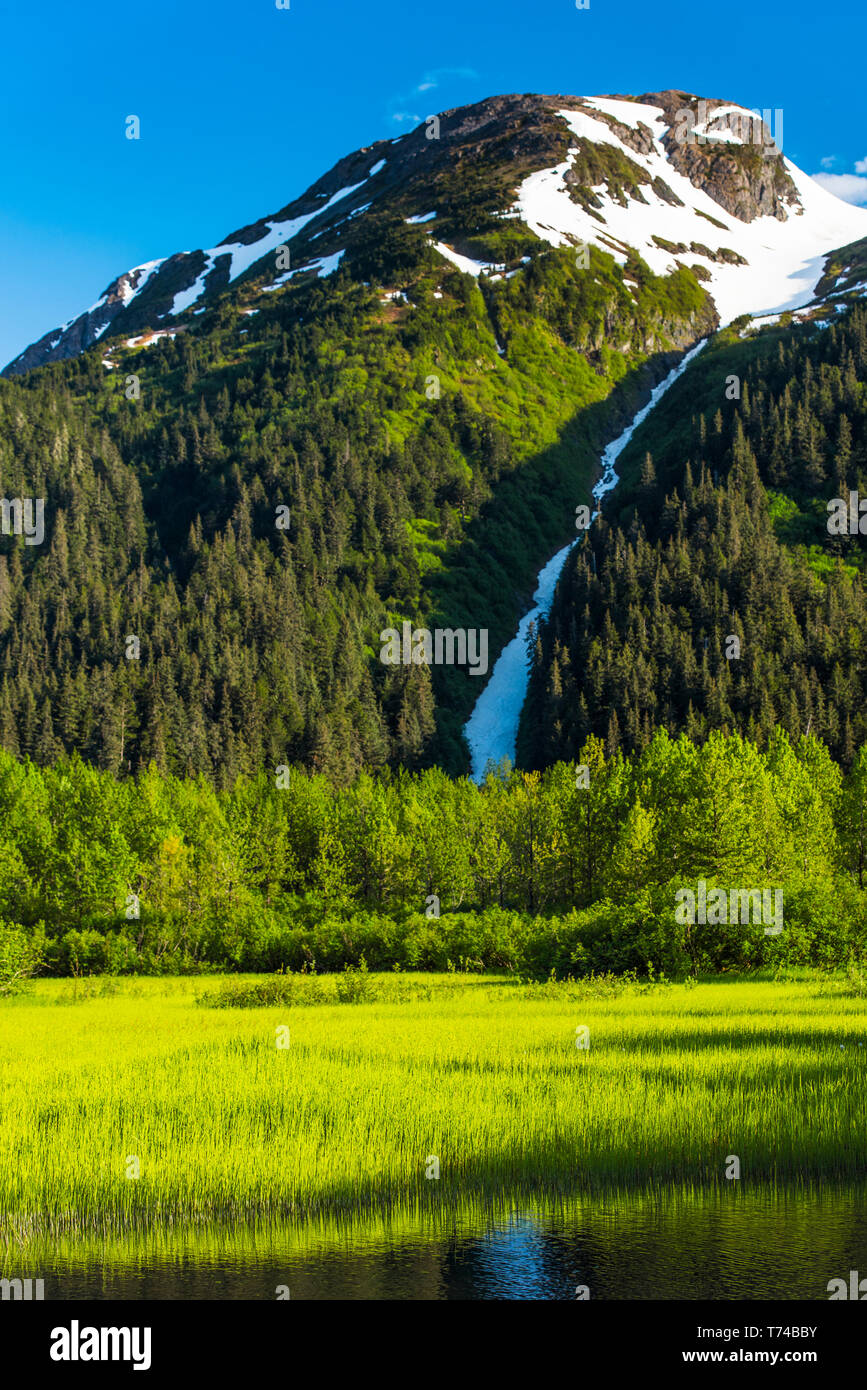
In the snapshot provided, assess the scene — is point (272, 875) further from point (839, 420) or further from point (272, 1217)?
point (839, 420)

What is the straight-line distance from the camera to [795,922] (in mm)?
57656

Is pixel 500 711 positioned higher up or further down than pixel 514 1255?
higher up

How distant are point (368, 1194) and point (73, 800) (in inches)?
3031

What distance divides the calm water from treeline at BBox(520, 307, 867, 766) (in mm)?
115429

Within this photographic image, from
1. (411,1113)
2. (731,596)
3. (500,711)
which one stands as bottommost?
(411,1113)

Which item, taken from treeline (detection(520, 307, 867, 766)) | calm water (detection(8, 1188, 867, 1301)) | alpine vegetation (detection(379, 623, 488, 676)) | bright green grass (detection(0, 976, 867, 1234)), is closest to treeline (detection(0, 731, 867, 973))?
bright green grass (detection(0, 976, 867, 1234))

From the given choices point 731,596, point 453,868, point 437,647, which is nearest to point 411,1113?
point 453,868

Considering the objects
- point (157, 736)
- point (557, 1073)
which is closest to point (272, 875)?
point (157, 736)

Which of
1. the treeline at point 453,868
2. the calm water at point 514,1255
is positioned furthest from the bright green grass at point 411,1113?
the treeline at point 453,868

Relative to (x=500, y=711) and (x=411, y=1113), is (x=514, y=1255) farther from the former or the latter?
(x=500, y=711)

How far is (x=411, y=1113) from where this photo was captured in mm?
23594

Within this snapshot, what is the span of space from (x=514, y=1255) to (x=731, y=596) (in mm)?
146453

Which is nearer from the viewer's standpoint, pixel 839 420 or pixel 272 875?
pixel 272 875

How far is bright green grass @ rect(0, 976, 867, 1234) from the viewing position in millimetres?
19938
